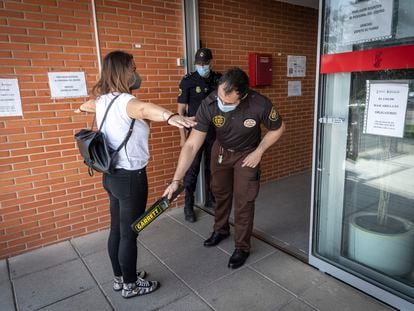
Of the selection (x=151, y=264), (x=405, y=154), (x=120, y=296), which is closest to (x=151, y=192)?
(x=151, y=264)

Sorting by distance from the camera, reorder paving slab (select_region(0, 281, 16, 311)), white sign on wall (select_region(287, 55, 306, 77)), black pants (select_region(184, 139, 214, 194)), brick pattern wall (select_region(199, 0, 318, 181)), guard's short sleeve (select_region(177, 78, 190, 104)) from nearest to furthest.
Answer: paving slab (select_region(0, 281, 16, 311)) → guard's short sleeve (select_region(177, 78, 190, 104)) → black pants (select_region(184, 139, 214, 194)) → brick pattern wall (select_region(199, 0, 318, 181)) → white sign on wall (select_region(287, 55, 306, 77))

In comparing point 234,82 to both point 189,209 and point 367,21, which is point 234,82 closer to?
point 367,21

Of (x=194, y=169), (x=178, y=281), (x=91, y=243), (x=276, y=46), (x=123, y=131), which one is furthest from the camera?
(x=276, y=46)

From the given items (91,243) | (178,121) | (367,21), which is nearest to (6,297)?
(91,243)

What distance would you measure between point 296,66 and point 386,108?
3.02 metres

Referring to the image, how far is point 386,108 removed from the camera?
1.99m

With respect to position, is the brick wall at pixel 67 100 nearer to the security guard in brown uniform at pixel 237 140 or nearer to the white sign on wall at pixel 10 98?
the white sign on wall at pixel 10 98

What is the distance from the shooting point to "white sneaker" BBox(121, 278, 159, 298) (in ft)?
7.51

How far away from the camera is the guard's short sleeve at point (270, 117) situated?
7.76ft

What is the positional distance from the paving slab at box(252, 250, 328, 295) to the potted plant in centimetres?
35

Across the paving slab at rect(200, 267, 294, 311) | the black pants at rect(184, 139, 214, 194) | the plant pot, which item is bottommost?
the paving slab at rect(200, 267, 294, 311)

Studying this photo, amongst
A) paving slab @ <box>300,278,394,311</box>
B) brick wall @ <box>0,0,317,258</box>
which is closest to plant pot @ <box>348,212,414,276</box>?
paving slab @ <box>300,278,394,311</box>

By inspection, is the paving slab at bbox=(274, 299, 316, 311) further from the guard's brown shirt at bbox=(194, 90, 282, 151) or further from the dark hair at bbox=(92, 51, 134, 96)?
the dark hair at bbox=(92, 51, 134, 96)

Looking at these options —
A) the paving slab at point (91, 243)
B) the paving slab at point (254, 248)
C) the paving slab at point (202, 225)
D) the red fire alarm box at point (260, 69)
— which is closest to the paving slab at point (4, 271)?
the paving slab at point (91, 243)
